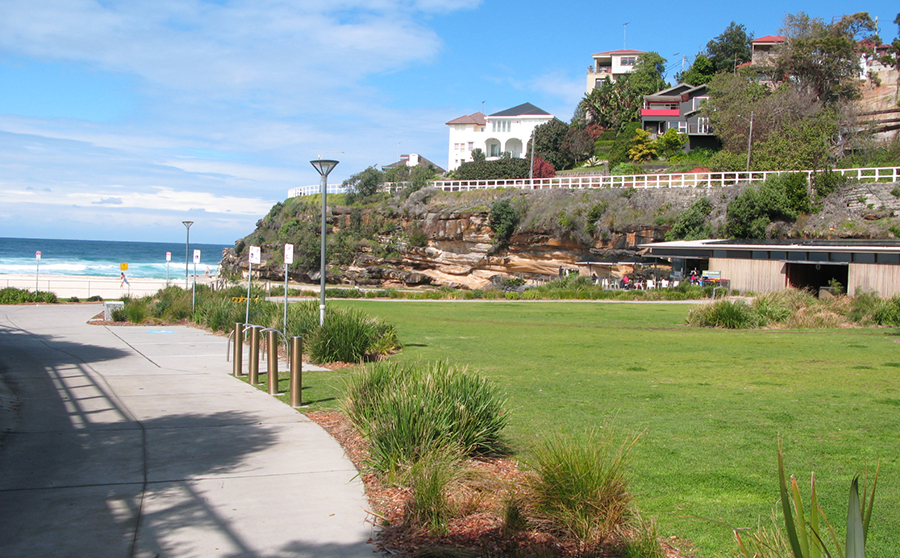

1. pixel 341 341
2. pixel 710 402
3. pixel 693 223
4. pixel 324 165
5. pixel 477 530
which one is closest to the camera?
pixel 477 530

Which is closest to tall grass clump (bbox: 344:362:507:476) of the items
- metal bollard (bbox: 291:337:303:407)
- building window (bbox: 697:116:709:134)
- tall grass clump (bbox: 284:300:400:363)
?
metal bollard (bbox: 291:337:303:407)

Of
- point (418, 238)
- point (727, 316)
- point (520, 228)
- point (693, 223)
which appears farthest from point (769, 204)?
point (418, 238)

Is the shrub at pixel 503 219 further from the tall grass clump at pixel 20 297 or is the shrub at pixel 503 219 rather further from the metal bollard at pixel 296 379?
the metal bollard at pixel 296 379

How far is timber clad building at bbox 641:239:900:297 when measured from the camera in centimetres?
2877

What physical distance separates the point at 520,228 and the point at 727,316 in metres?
34.9

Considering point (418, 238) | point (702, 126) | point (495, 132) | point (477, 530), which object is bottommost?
point (477, 530)

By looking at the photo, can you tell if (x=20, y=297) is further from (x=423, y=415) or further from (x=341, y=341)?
(x=423, y=415)

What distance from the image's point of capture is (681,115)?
7119 centimetres

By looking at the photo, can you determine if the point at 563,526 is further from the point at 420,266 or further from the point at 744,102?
the point at 744,102

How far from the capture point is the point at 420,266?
6203 cm

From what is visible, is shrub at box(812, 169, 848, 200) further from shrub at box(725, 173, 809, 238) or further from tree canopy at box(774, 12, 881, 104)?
tree canopy at box(774, 12, 881, 104)

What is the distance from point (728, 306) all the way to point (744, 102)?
1772 inches

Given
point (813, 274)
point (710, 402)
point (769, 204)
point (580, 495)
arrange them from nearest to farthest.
Result: point (580, 495), point (710, 402), point (813, 274), point (769, 204)

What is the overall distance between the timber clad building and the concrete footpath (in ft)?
94.0
